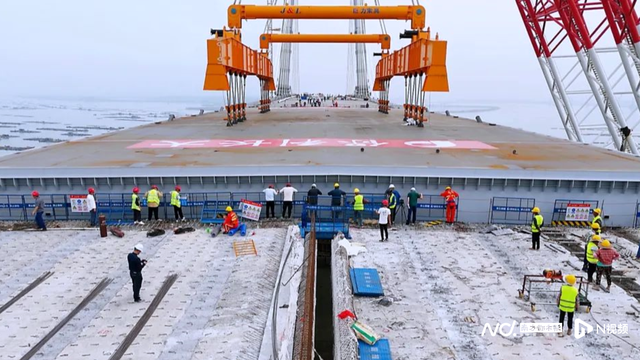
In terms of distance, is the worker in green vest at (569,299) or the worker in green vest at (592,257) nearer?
the worker in green vest at (569,299)

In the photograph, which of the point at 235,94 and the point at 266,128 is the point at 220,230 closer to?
the point at 266,128

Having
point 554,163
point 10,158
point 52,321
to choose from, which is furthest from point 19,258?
point 554,163

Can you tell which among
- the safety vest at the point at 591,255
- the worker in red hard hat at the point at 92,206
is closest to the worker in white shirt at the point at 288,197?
the worker in red hard hat at the point at 92,206

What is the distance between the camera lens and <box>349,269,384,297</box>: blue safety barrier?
33.6 feet

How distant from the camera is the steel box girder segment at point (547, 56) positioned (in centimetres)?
3122

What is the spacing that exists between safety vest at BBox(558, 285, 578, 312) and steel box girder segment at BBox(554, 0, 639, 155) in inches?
848

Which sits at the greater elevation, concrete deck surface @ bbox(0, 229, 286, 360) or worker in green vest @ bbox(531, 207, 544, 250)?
worker in green vest @ bbox(531, 207, 544, 250)

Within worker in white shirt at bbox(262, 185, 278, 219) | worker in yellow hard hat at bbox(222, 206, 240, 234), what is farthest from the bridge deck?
worker in yellow hard hat at bbox(222, 206, 240, 234)

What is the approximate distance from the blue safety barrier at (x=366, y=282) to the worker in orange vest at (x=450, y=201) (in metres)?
5.34

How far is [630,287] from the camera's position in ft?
35.4

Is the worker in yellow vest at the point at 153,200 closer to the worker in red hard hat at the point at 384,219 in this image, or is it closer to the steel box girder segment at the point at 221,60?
the worker in red hard hat at the point at 384,219

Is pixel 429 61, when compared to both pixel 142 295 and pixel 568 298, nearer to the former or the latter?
pixel 568 298

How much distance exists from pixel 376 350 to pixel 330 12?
2918 centimetres

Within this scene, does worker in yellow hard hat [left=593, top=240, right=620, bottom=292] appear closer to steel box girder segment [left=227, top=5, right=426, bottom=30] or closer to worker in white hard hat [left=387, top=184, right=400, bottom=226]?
worker in white hard hat [left=387, top=184, right=400, bottom=226]
